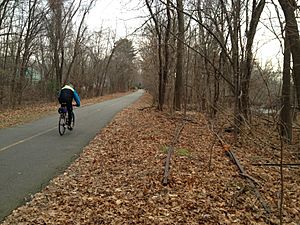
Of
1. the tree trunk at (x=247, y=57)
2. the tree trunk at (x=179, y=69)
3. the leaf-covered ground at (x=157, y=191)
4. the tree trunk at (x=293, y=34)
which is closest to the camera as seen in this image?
the leaf-covered ground at (x=157, y=191)

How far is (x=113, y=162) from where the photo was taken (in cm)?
835

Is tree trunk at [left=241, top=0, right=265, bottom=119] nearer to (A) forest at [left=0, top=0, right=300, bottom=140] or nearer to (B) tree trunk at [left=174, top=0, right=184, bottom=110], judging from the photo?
(A) forest at [left=0, top=0, right=300, bottom=140]

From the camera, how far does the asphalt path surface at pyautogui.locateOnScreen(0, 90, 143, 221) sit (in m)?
5.80

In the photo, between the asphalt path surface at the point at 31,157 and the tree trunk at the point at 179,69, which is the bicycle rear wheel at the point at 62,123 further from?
the tree trunk at the point at 179,69

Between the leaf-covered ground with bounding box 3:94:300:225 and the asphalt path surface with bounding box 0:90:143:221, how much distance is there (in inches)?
11.8

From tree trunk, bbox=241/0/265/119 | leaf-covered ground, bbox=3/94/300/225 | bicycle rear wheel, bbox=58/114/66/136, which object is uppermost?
tree trunk, bbox=241/0/265/119

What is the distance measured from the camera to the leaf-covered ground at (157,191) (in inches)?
195

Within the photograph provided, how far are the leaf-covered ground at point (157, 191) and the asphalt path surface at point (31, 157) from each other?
0.30 m

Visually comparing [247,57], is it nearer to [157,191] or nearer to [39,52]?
[157,191]

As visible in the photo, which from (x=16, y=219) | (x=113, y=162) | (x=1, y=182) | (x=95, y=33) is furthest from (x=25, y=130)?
(x=95, y=33)

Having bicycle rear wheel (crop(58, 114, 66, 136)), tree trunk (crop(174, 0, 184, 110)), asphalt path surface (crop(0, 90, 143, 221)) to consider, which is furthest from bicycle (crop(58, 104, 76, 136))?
tree trunk (crop(174, 0, 184, 110))

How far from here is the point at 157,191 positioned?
599 cm

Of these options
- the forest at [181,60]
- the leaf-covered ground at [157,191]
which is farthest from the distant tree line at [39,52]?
the leaf-covered ground at [157,191]

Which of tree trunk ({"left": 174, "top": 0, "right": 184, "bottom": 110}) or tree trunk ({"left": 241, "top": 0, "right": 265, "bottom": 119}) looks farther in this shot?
tree trunk ({"left": 174, "top": 0, "right": 184, "bottom": 110})
